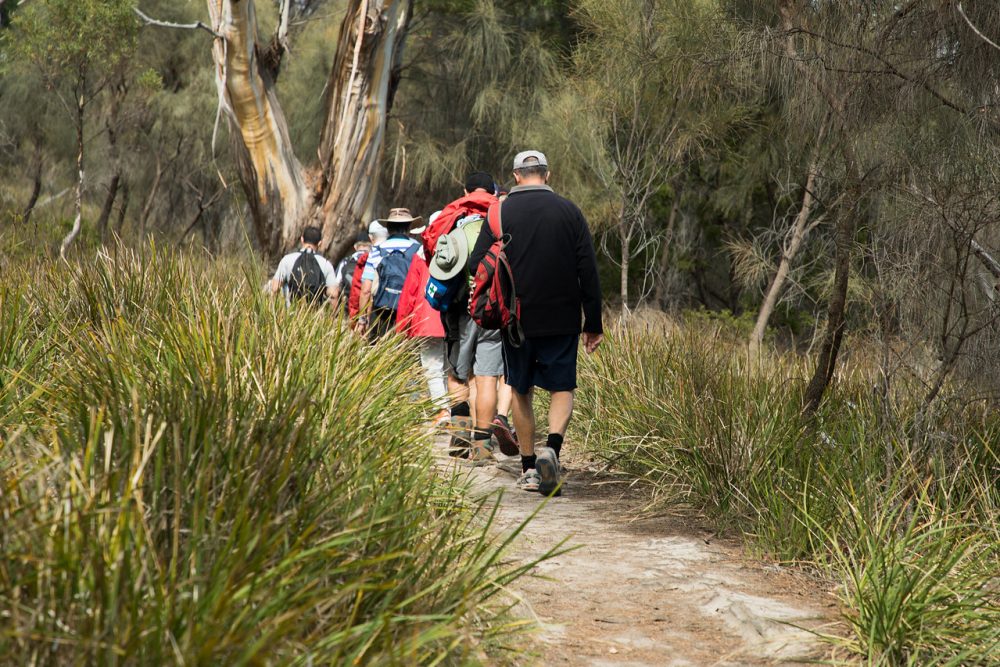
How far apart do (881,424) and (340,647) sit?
3.80 meters

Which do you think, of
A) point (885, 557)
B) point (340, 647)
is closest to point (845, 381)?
point (885, 557)

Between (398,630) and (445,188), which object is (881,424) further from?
(445,188)

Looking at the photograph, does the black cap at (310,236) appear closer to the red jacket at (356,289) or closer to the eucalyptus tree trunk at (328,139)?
the red jacket at (356,289)

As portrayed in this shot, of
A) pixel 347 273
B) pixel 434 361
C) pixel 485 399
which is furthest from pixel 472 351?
pixel 347 273

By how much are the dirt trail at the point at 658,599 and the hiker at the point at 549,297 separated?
2.72 feet

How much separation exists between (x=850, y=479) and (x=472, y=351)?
130 inches

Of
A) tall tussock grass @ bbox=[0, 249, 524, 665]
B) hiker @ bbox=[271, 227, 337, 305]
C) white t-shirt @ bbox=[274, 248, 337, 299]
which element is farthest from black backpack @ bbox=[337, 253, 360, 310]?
tall tussock grass @ bbox=[0, 249, 524, 665]

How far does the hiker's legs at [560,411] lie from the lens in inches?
249

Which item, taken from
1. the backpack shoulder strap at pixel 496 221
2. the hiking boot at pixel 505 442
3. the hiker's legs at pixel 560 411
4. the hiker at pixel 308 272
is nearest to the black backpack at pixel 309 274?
the hiker at pixel 308 272

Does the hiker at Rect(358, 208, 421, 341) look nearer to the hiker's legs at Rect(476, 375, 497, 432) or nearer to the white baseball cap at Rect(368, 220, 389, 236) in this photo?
the white baseball cap at Rect(368, 220, 389, 236)

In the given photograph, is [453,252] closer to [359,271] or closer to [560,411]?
[560,411]

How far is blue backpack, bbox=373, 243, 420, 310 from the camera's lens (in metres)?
8.61

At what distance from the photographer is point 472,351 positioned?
762 cm

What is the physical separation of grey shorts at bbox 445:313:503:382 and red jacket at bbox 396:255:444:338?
1.62 feet
